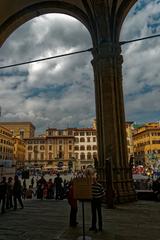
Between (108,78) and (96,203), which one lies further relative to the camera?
(108,78)

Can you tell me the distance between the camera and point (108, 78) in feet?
35.3

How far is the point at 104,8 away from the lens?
36.7 ft

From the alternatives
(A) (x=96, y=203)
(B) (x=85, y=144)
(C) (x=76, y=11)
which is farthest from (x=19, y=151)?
→ (A) (x=96, y=203)

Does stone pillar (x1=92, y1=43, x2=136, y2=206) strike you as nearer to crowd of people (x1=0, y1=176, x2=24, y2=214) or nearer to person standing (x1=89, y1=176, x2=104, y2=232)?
crowd of people (x1=0, y1=176, x2=24, y2=214)

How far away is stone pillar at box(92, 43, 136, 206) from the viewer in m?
10.0

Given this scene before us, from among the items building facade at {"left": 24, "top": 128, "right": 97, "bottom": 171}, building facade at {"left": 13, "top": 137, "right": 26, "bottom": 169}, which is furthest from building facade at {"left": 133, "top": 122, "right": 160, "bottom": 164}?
building facade at {"left": 13, "top": 137, "right": 26, "bottom": 169}

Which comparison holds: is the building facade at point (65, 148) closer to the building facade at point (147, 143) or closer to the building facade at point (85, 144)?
the building facade at point (85, 144)

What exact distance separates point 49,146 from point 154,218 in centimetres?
7552

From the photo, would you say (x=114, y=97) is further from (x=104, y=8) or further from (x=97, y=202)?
(x=97, y=202)

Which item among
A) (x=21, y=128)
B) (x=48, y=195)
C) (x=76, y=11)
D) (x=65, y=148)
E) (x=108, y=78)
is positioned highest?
(x=21, y=128)

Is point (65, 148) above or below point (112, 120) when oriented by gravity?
above

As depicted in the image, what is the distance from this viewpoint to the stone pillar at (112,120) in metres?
10.0

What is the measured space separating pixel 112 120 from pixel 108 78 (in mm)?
1818

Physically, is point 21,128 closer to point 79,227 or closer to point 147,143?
point 147,143
